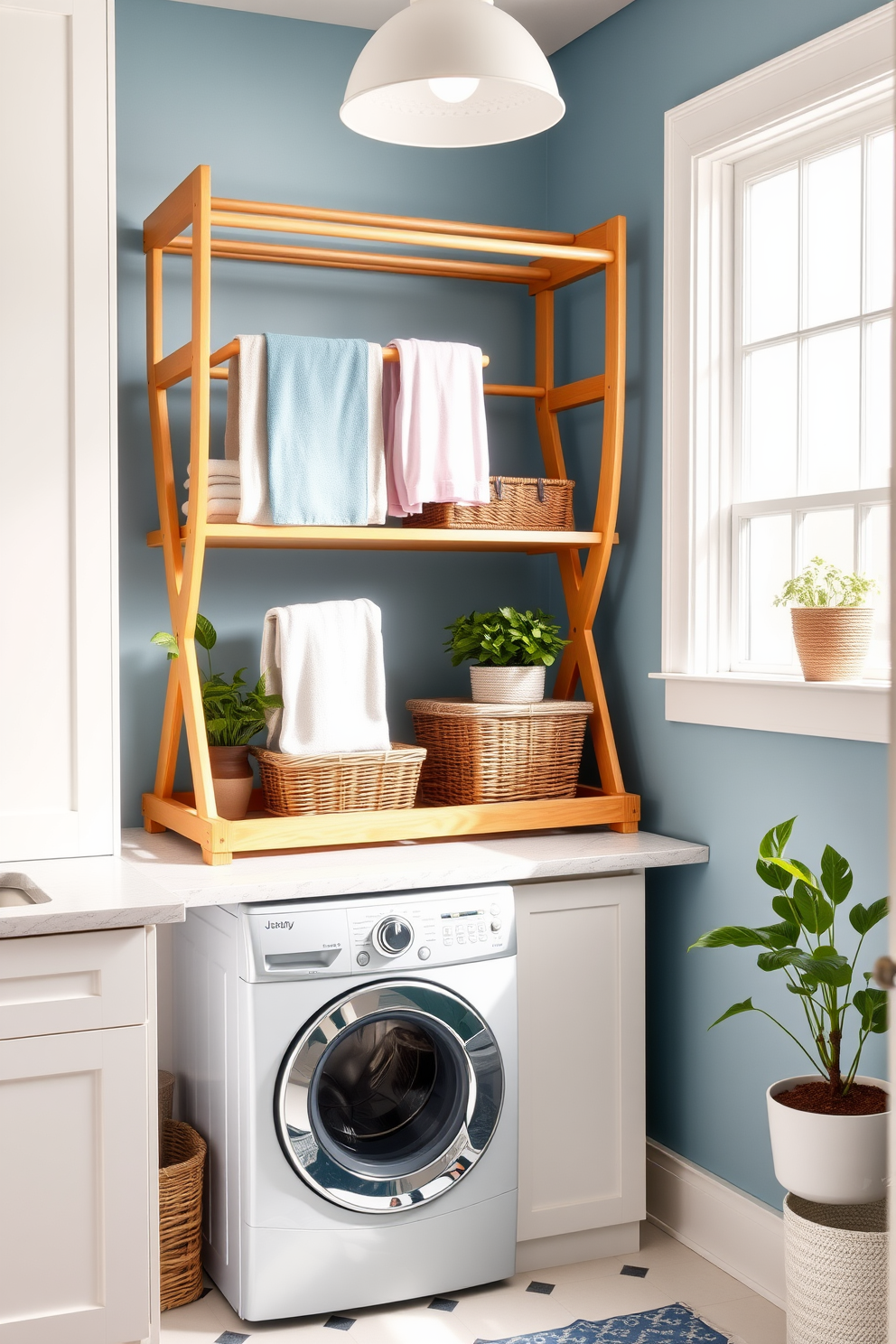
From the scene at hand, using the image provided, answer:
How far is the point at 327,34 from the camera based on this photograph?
3197 millimetres

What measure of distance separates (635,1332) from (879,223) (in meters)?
2.12

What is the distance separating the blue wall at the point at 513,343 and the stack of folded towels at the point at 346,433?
0.44 m

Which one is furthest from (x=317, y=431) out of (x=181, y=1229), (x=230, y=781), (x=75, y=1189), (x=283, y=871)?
(x=181, y=1229)

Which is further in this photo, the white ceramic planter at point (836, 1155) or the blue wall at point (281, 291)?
the blue wall at point (281, 291)

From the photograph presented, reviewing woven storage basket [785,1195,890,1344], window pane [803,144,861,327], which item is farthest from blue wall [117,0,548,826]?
woven storage basket [785,1195,890,1344]

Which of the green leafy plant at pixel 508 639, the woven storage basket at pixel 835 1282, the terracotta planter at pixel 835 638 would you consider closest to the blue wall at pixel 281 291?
the green leafy plant at pixel 508 639

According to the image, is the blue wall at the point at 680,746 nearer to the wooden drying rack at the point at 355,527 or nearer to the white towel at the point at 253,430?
the wooden drying rack at the point at 355,527

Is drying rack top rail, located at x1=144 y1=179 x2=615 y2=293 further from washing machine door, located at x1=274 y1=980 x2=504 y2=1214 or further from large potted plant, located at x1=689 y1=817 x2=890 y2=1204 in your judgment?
washing machine door, located at x1=274 y1=980 x2=504 y2=1214

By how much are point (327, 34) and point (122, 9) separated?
49cm

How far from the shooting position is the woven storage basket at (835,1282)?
2186 millimetres

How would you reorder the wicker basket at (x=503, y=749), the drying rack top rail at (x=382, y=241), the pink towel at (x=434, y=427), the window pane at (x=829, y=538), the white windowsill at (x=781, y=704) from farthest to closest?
1. the wicker basket at (x=503, y=749)
2. the pink towel at (x=434, y=427)
3. the drying rack top rail at (x=382, y=241)
4. the window pane at (x=829, y=538)
5. the white windowsill at (x=781, y=704)

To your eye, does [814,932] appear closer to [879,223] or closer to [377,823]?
[377,823]

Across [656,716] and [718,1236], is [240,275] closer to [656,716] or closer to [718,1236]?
[656,716]

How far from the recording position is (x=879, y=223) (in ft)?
8.15
